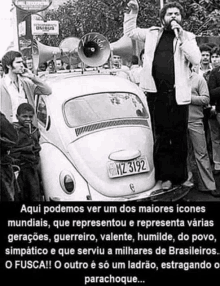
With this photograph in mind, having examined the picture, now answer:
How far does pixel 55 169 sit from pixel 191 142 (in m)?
1.79

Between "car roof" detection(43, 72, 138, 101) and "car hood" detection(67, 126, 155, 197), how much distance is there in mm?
620

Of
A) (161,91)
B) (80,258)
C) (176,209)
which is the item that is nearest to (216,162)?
(161,91)

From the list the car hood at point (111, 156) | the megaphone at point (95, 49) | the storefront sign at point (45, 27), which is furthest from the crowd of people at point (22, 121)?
the storefront sign at point (45, 27)

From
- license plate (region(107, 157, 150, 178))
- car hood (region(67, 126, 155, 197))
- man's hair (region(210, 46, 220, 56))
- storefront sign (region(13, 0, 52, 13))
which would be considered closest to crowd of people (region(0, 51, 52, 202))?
car hood (region(67, 126, 155, 197))

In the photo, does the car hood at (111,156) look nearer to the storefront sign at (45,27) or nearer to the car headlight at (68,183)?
the car headlight at (68,183)

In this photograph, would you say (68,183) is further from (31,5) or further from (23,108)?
(31,5)

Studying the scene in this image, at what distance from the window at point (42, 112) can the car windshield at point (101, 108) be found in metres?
0.33

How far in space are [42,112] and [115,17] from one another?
7.58 metres

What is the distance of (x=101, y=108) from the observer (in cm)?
595

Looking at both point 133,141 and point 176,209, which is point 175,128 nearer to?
point 133,141

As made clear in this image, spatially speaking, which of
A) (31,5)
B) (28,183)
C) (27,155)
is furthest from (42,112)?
(31,5)

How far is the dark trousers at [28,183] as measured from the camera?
5.41 metres

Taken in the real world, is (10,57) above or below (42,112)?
above

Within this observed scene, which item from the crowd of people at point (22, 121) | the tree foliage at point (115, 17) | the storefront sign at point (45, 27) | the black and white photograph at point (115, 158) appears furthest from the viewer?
the storefront sign at point (45, 27)
